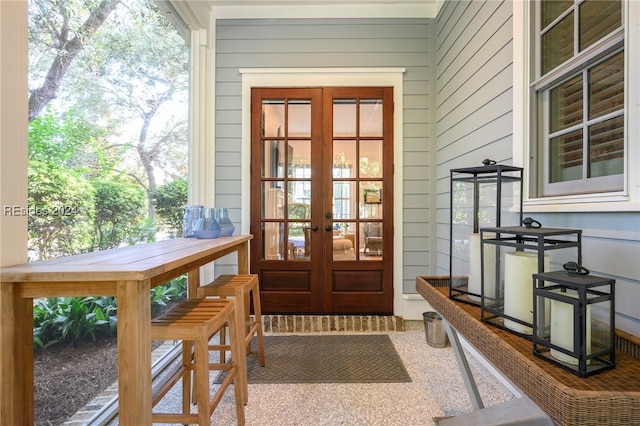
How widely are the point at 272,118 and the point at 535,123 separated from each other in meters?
2.29

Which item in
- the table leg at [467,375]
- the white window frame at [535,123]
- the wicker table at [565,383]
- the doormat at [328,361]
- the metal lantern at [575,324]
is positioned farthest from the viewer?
the doormat at [328,361]

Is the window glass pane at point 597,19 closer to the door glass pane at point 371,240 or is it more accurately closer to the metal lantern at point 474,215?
the metal lantern at point 474,215

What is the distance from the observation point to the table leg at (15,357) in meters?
0.96

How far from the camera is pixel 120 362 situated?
98 centimetres

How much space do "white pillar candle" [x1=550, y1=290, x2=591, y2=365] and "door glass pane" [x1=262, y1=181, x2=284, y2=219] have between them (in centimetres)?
253

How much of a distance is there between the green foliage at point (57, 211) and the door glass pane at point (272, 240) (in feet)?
5.62

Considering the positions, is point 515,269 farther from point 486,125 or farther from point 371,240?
point 371,240

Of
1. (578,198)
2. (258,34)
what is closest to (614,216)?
(578,198)

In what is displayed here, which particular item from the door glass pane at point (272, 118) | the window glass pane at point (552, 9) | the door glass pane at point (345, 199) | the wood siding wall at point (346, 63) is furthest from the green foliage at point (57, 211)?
the window glass pane at point (552, 9)

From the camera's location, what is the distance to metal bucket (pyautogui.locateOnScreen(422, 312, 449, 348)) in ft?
8.32

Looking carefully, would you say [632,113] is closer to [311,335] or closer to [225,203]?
[311,335]

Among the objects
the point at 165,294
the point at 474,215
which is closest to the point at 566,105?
the point at 474,215

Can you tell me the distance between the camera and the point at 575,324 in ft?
2.58

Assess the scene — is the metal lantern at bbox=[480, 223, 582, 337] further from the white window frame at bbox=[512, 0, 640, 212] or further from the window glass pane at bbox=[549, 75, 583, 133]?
the window glass pane at bbox=[549, 75, 583, 133]
